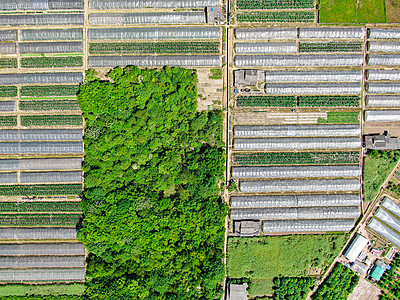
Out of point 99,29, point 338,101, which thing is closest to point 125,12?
point 99,29

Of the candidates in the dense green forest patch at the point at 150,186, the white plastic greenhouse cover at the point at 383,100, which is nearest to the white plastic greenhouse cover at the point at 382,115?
the white plastic greenhouse cover at the point at 383,100

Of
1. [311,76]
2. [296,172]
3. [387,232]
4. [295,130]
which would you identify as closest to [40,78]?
[295,130]

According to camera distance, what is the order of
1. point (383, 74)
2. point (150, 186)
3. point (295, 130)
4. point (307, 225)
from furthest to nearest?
point (383, 74) < point (295, 130) < point (307, 225) < point (150, 186)

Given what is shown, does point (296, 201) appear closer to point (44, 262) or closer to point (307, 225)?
point (307, 225)

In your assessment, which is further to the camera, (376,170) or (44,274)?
(376,170)

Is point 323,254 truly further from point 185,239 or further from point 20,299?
point 20,299

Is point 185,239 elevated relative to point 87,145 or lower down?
lower down

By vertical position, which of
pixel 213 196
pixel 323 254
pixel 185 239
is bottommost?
pixel 323 254
